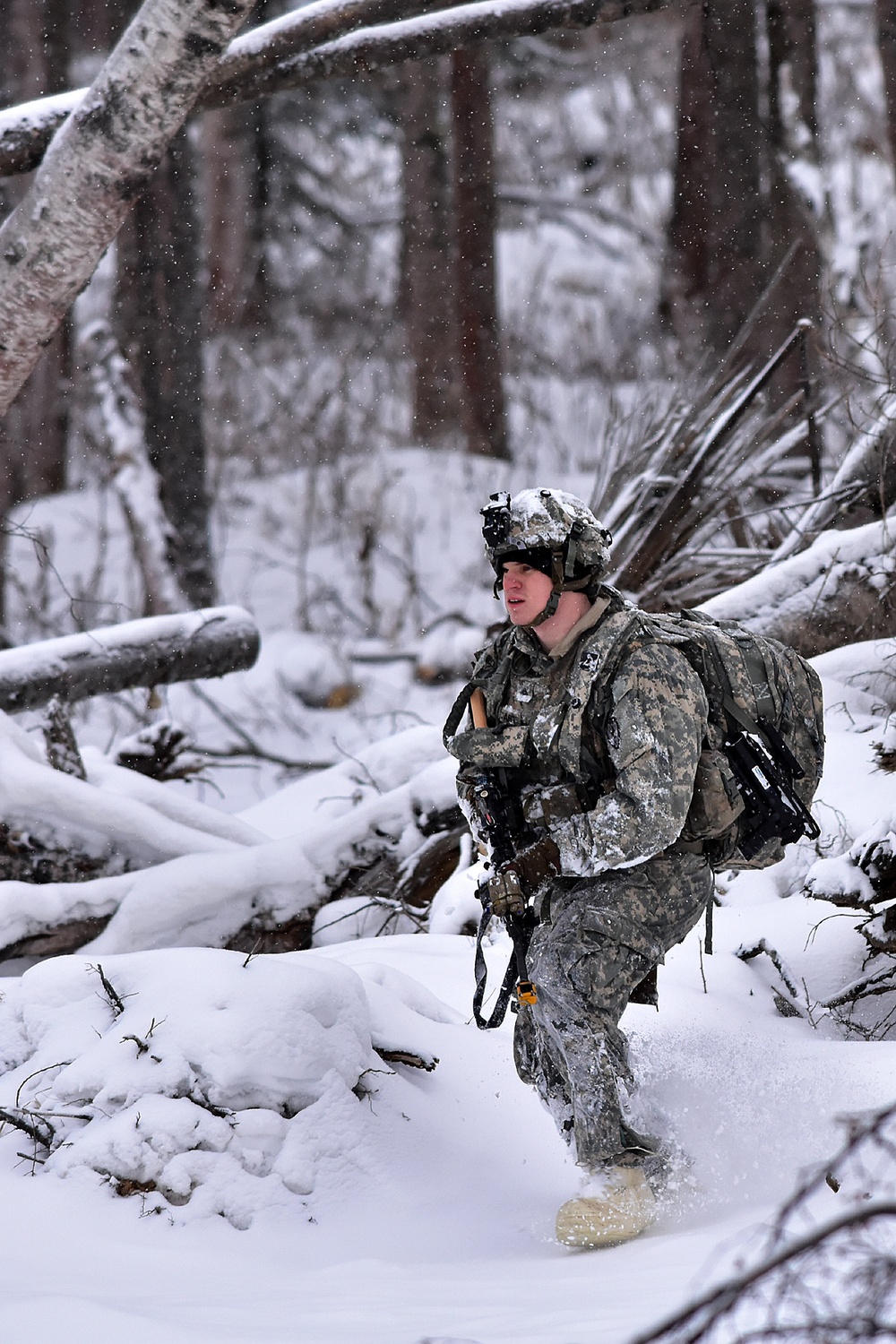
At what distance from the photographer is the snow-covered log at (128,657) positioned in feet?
17.7

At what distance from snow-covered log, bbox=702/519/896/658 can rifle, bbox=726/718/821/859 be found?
187 centimetres

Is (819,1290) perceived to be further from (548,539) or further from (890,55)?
(890,55)

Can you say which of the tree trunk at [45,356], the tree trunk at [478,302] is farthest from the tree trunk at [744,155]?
the tree trunk at [45,356]

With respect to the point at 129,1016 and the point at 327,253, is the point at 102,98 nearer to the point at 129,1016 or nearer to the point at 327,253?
the point at 129,1016

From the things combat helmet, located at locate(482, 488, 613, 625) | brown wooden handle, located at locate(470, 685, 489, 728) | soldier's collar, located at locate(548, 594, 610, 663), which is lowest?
brown wooden handle, located at locate(470, 685, 489, 728)

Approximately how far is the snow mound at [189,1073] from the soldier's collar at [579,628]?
0.99m

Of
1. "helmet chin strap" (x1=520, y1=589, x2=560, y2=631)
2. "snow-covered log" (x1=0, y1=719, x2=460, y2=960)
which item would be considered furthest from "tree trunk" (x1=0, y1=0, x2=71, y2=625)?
"helmet chin strap" (x1=520, y1=589, x2=560, y2=631)

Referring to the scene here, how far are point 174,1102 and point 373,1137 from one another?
19.1 inches

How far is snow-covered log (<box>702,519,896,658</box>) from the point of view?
4840 mm

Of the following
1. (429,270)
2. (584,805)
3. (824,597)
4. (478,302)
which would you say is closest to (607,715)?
(584,805)

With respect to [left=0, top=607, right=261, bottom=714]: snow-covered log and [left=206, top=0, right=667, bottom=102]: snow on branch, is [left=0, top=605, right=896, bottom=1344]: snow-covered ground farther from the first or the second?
[left=206, top=0, right=667, bottom=102]: snow on branch

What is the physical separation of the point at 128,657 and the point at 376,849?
1557 mm

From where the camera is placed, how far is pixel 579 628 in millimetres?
3068

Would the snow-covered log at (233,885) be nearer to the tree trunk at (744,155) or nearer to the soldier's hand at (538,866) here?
the soldier's hand at (538,866)
